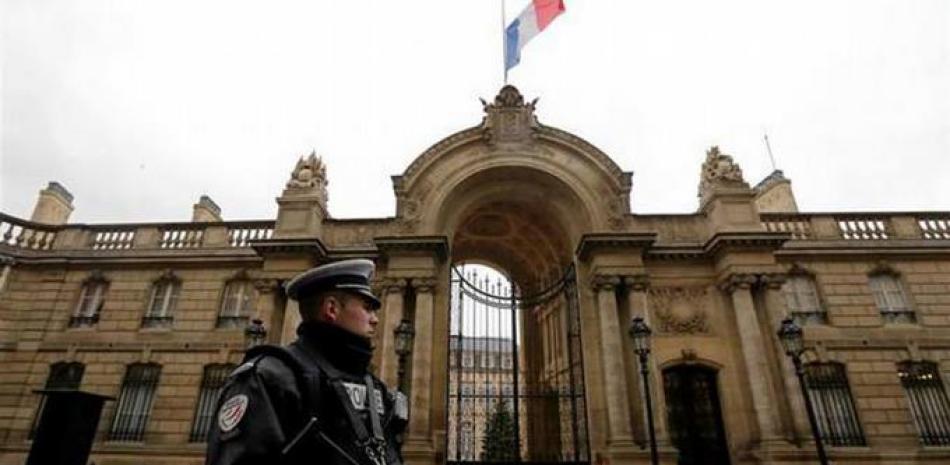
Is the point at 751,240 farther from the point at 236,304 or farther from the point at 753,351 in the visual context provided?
the point at 236,304

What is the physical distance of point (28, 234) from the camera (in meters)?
19.8

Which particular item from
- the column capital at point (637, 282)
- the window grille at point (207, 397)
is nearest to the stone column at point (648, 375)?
the column capital at point (637, 282)

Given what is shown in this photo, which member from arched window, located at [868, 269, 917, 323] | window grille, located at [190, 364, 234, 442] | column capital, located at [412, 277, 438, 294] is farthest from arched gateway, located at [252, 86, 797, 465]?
arched window, located at [868, 269, 917, 323]

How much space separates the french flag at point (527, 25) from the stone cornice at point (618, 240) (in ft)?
24.7

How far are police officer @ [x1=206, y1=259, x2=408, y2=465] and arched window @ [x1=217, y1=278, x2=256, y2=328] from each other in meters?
17.1

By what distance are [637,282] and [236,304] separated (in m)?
14.0

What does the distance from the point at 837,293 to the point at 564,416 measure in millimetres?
10306

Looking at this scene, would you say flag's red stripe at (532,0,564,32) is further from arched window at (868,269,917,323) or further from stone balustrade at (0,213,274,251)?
arched window at (868,269,917,323)

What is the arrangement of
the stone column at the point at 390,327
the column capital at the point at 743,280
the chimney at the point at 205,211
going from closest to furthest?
the stone column at the point at 390,327 < the column capital at the point at 743,280 < the chimney at the point at 205,211

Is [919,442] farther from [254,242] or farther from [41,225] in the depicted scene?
[41,225]

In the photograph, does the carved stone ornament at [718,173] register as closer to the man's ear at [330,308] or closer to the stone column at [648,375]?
the stone column at [648,375]

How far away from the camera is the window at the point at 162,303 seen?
1858cm

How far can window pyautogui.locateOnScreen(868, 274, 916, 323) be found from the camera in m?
17.8

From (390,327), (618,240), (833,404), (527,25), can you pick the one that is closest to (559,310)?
(618,240)
